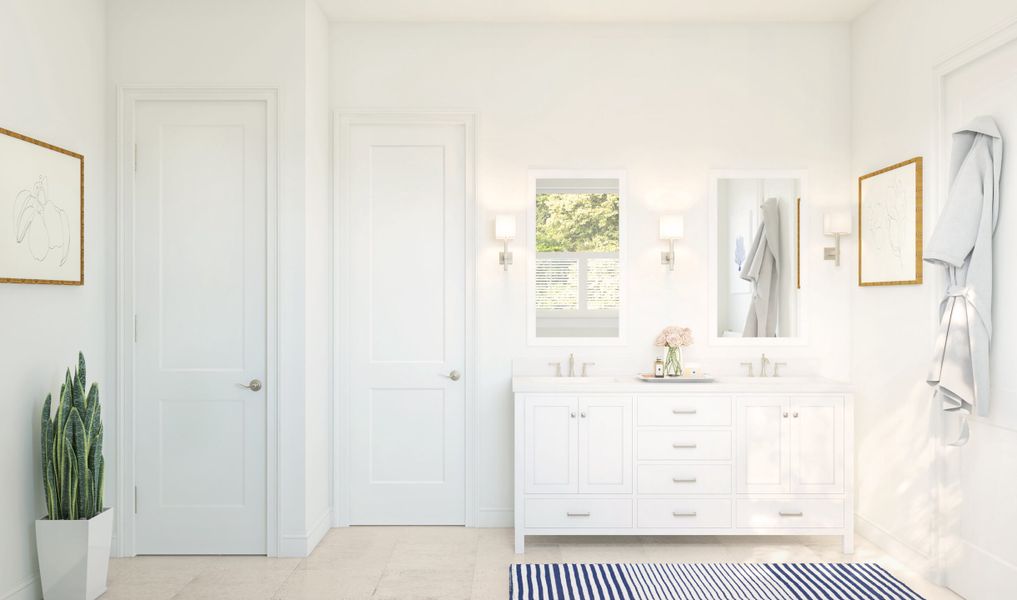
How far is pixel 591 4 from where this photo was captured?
3756mm

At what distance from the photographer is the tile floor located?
309 centimetres

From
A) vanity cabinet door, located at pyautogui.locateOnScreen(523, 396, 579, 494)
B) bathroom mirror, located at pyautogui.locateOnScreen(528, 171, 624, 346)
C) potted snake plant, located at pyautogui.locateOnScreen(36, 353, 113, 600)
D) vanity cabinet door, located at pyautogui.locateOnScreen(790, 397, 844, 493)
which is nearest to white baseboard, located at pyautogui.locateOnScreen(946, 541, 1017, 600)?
vanity cabinet door, located at pyautogui.locateOnScreen(790, 397, 844, 493)

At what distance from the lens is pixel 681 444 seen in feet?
11.7

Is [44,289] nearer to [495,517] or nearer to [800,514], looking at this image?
[495,517]

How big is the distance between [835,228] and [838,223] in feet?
0.10

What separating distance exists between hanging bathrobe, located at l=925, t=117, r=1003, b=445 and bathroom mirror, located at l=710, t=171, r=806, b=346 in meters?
1.04

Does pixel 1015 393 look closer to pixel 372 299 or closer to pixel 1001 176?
pixel 1001 176

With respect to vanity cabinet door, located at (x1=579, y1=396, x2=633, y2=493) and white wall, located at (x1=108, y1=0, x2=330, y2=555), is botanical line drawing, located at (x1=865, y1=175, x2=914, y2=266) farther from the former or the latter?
white wall, located at (x1=108, y1=0, x2=330, y2=555)

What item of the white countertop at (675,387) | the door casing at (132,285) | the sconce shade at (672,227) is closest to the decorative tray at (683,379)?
the white countertop at (675,387)

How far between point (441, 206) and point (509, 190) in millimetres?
402

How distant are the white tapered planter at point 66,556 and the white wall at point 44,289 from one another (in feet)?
0.34

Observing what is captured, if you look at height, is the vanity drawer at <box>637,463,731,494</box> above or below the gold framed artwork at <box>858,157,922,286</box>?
below

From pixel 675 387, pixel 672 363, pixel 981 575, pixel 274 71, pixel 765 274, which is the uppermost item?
pixel 274 71

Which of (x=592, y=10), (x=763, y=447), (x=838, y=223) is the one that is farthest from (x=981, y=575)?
(x=592, y=10)
